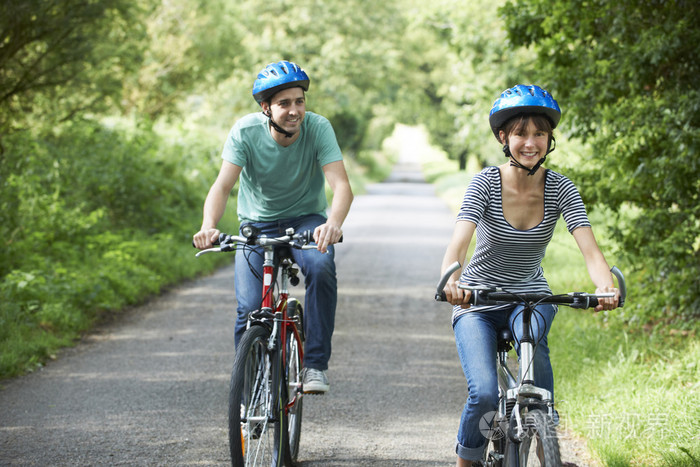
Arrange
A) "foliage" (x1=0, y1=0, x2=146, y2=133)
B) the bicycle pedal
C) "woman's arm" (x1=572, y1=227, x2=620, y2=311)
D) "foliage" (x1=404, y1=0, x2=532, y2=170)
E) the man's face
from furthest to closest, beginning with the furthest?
"foliage" (x1=404, y1=0, x2=532, y2=170)
"foliage" (x1=0, y1=0, x2=146, y2=133)
the man's face
the bicycle pedal
"woman's arm" (x1=572, y1=227, x2=620, y2=311)

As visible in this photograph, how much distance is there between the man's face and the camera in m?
4.30

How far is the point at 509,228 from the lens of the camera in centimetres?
349

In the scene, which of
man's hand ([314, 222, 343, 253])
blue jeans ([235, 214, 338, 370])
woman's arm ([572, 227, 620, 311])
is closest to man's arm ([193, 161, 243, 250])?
blue jeans ([235, 214, 338, 370])

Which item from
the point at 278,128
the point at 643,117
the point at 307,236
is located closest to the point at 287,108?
the point at 278,128

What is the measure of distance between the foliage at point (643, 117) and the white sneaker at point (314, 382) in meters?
3.68

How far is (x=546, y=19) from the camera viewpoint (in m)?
7.73

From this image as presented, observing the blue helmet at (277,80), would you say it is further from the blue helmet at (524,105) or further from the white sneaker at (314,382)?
the white sneaker at (314,382)

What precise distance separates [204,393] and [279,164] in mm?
2365

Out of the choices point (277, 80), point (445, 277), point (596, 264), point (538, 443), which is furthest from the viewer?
point (277, 80)

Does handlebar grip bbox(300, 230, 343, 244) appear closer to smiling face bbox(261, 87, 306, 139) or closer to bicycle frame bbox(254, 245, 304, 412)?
bicycle frame bbox(254, 245, 304, 412)

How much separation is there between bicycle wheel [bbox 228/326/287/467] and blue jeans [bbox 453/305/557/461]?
3.21ft

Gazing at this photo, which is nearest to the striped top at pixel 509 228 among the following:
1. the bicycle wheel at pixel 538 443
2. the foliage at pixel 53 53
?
the bicycle wheel at pixel 538 443

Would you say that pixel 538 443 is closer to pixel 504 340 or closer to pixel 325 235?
pixel 504 340

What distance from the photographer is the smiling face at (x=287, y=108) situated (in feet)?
14.1
